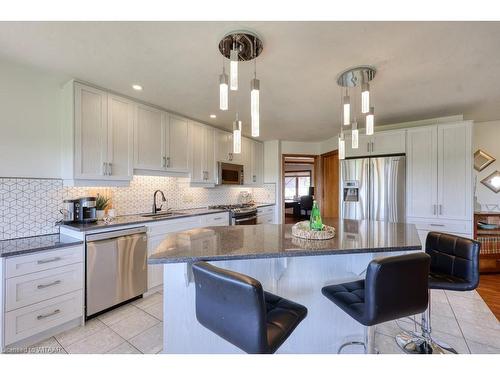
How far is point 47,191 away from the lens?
7.54ft

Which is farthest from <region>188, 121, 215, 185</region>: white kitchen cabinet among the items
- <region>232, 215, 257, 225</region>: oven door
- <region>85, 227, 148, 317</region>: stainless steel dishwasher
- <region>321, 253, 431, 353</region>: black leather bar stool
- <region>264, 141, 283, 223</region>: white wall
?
<region>321, 253, 431, 353</region>: black leather bar stool

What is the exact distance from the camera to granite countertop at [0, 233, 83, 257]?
1.73 metres

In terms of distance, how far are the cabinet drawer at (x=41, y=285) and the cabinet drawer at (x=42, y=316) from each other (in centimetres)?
5

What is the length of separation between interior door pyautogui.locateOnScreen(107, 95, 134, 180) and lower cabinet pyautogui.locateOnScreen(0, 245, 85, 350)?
95 cm

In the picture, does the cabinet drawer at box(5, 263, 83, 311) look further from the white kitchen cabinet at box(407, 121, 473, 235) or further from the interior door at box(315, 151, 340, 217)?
the interior door at box(315, 151, 340, 217)

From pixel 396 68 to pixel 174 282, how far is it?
8.16ft

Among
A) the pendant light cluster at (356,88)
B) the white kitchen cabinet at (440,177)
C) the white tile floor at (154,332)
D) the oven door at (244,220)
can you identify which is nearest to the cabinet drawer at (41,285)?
the white tile floor at (154,332)

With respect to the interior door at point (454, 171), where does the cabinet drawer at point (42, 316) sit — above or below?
below

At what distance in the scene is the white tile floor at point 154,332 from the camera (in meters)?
1.78

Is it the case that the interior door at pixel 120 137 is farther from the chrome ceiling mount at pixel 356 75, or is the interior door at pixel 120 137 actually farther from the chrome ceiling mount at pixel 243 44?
the chrome ceiling mount at pixel 356 75

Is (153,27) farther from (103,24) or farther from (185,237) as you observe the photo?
(185,237)

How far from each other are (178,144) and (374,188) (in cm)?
301

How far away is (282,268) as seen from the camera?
1.48m

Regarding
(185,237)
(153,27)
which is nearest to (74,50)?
(153,27)
